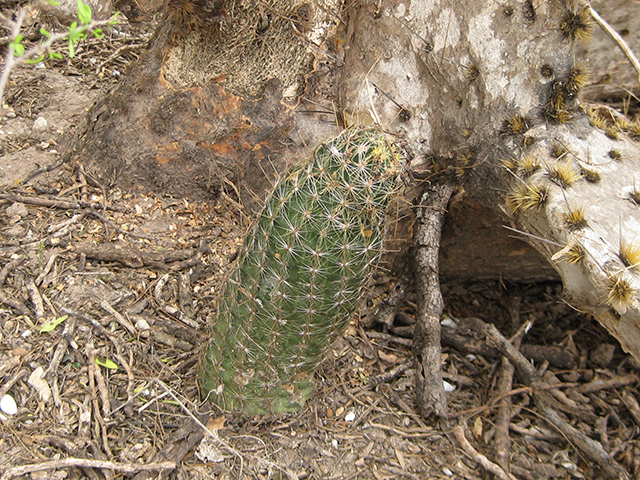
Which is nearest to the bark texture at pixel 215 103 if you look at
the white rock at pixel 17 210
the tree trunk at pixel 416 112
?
the tree trunk at pixel 416 112

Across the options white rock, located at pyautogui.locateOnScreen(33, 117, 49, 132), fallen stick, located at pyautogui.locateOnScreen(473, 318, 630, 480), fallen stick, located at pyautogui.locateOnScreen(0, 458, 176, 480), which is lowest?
fallen stick, located at pyautogui.locateOnScreen(473, 318, 630, 480)

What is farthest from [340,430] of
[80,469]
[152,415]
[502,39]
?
[502,39]

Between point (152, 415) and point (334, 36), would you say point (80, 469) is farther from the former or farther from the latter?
point (334, 36)

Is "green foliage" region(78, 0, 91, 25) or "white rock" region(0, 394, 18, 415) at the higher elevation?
"green foliage" region(78, 0, 91, 25)

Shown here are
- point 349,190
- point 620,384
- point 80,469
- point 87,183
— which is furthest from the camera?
point 87,183

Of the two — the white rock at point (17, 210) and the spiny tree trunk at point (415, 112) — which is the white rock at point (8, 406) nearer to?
the white rock at point (17, 210)

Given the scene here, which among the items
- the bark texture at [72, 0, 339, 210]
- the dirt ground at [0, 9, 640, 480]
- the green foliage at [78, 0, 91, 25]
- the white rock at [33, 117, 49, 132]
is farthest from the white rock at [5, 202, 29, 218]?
the green foliage at [78, 0, 91, 25]

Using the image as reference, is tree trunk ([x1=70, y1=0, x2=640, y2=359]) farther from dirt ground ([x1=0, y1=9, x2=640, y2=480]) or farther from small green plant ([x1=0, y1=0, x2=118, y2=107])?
small green plant ([x1=0, y1=0, x2=118, y2=107])
